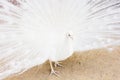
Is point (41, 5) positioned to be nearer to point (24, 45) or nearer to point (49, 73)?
point (24, 45)

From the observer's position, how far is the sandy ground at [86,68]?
2406 millimetres

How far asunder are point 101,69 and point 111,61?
17 cm

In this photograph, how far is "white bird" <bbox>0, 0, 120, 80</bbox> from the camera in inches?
91.6

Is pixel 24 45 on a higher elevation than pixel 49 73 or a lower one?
A: higher

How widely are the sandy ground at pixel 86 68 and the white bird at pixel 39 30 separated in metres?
0.12

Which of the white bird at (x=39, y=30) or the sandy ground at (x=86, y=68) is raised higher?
the white bird at (x=39, y=30)

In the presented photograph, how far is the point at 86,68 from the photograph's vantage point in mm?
2512

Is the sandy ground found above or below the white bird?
below

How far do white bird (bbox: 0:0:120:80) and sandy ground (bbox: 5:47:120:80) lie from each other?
0.12 metres

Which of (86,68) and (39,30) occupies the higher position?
(39,30)

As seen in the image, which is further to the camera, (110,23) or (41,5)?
(110,23)

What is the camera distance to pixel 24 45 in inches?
94.9

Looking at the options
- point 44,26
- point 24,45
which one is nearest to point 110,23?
point 44,26

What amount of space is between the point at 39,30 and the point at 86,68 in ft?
1.67
